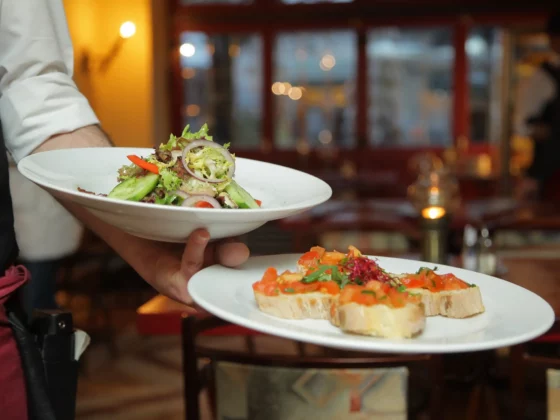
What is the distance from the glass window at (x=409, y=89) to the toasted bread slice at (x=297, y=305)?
8.07 m

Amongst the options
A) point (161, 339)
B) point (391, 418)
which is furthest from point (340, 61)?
point (391, 418)

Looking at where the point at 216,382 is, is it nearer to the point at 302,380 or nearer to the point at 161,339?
the point at 302,380

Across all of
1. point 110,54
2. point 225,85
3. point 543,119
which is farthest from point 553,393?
point 225,85

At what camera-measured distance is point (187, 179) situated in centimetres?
109

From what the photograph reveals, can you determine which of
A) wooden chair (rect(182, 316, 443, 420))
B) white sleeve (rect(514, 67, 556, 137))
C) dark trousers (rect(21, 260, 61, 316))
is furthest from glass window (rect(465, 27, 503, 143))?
wooden chair (rect(182, 316, 443, 420))

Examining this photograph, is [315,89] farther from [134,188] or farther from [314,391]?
[134,188]

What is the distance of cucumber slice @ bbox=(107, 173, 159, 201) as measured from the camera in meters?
1.04

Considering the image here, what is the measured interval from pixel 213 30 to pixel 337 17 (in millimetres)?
1457

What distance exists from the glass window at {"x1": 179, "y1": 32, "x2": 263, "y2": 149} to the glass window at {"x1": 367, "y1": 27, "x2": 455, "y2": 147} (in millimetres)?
1371

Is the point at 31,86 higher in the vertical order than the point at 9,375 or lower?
higher

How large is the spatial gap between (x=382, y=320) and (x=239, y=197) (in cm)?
29

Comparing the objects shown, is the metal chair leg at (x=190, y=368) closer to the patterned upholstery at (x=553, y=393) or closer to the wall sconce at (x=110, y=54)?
the patterned upholstery at (x=553, y=393)

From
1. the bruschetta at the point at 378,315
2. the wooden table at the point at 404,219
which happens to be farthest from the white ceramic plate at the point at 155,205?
the wooden table at the point at 404,219

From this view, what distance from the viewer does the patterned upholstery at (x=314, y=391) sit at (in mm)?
1568
